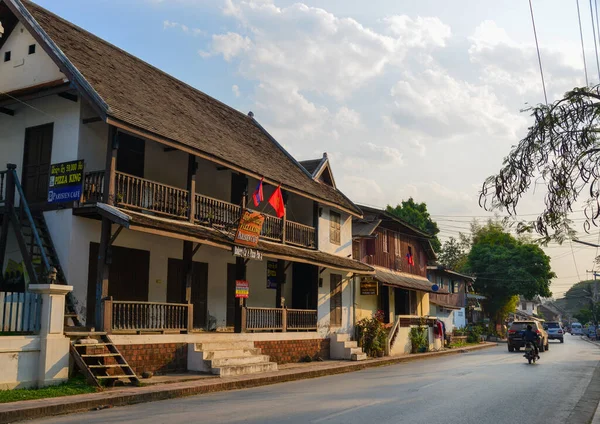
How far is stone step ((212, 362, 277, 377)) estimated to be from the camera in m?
16.1

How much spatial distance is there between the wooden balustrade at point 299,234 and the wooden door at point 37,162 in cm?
913

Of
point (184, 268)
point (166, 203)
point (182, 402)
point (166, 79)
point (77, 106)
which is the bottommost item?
point (182, 402)

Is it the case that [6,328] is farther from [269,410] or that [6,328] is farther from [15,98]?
[15,98]

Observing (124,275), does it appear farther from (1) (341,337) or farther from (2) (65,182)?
(1) (341,337)

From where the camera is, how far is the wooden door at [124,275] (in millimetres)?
15508

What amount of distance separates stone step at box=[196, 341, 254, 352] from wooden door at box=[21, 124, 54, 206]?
585cm

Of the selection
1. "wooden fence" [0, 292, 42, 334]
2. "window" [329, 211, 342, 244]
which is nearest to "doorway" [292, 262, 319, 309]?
"window" [329, 211, 342, 244]

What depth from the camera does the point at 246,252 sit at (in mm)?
18375

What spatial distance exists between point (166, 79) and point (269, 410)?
50.6 ft

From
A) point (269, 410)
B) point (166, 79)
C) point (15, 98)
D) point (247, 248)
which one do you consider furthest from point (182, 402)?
point (166, 79)

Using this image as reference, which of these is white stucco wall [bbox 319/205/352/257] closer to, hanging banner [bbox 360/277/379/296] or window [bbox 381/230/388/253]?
hanging banner [bbox 360/277/379/296]

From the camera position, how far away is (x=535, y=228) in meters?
10.5

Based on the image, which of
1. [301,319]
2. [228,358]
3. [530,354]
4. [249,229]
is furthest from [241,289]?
[530,354]

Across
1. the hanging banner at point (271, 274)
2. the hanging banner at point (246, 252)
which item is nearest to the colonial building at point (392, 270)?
→ the hanging banner at point (271, 274)
